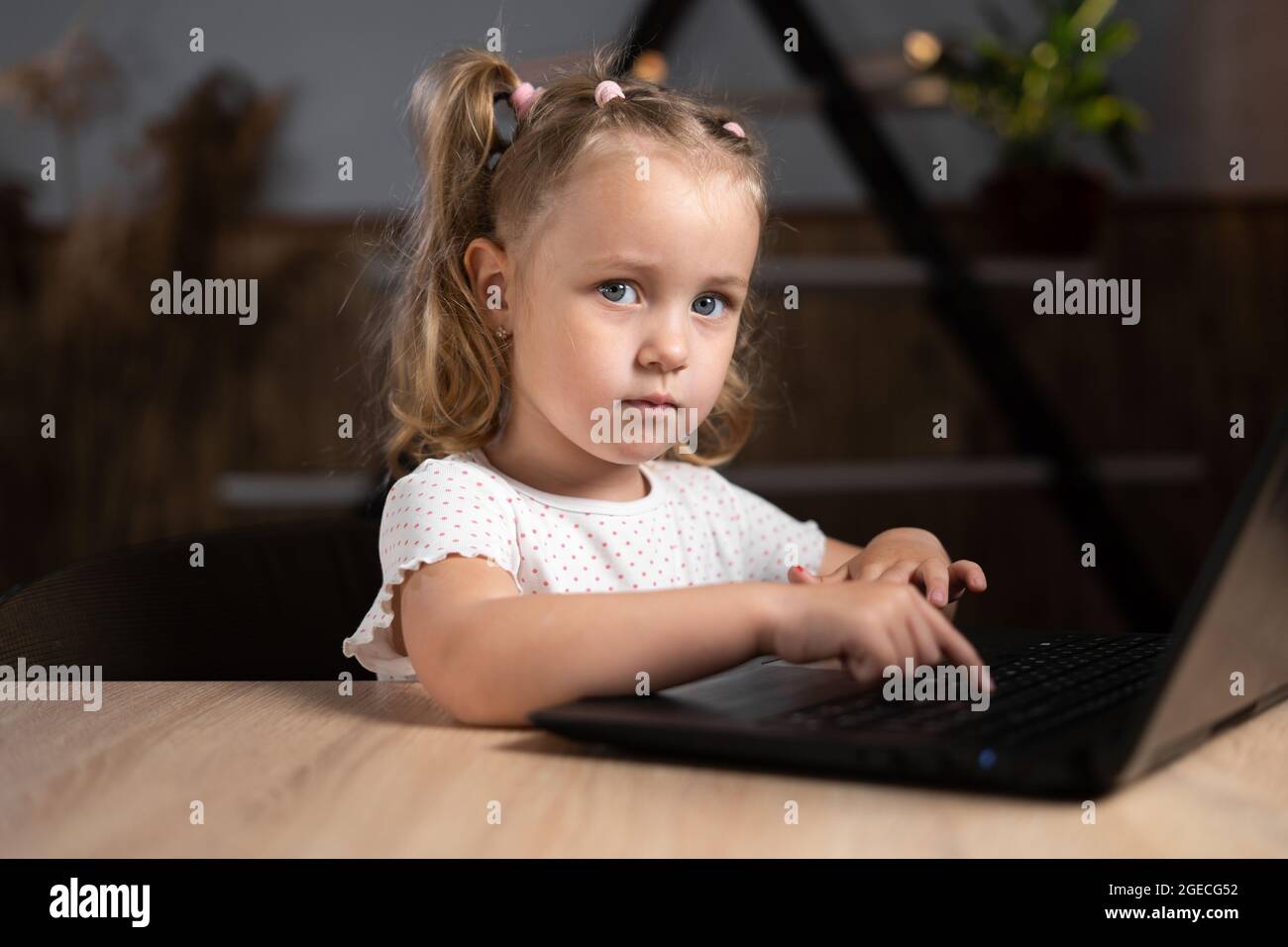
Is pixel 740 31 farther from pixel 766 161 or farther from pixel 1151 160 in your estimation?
pixel 766 161

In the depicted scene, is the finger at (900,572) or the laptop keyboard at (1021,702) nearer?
the laptop keyboard at (1021,702)

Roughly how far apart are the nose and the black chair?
0.38 meters

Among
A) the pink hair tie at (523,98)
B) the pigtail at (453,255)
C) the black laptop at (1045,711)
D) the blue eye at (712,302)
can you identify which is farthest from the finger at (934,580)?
the pink hair tie at (523,98)

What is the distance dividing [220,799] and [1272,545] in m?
0.41

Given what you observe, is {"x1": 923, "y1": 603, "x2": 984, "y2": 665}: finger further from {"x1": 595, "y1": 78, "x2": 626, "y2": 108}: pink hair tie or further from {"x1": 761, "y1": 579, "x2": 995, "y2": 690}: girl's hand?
{"x1": 595, "y1": 78, "x2": 626, "y2": 108}: pink hair tie

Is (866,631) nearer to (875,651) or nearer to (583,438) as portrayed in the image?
(875,651)

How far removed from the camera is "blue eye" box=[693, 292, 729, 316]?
0.96 metres

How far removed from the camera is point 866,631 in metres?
0.62

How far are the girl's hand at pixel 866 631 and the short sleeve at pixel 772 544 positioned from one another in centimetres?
53

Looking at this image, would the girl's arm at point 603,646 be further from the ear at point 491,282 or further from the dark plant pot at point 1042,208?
the dark plant pot at point 1042,208

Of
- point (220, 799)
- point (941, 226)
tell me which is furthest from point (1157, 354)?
point (220, 799)

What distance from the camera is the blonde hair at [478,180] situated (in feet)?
3.23

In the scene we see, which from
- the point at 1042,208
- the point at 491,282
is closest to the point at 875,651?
the point at 491,282

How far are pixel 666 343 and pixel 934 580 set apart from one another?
24cm
